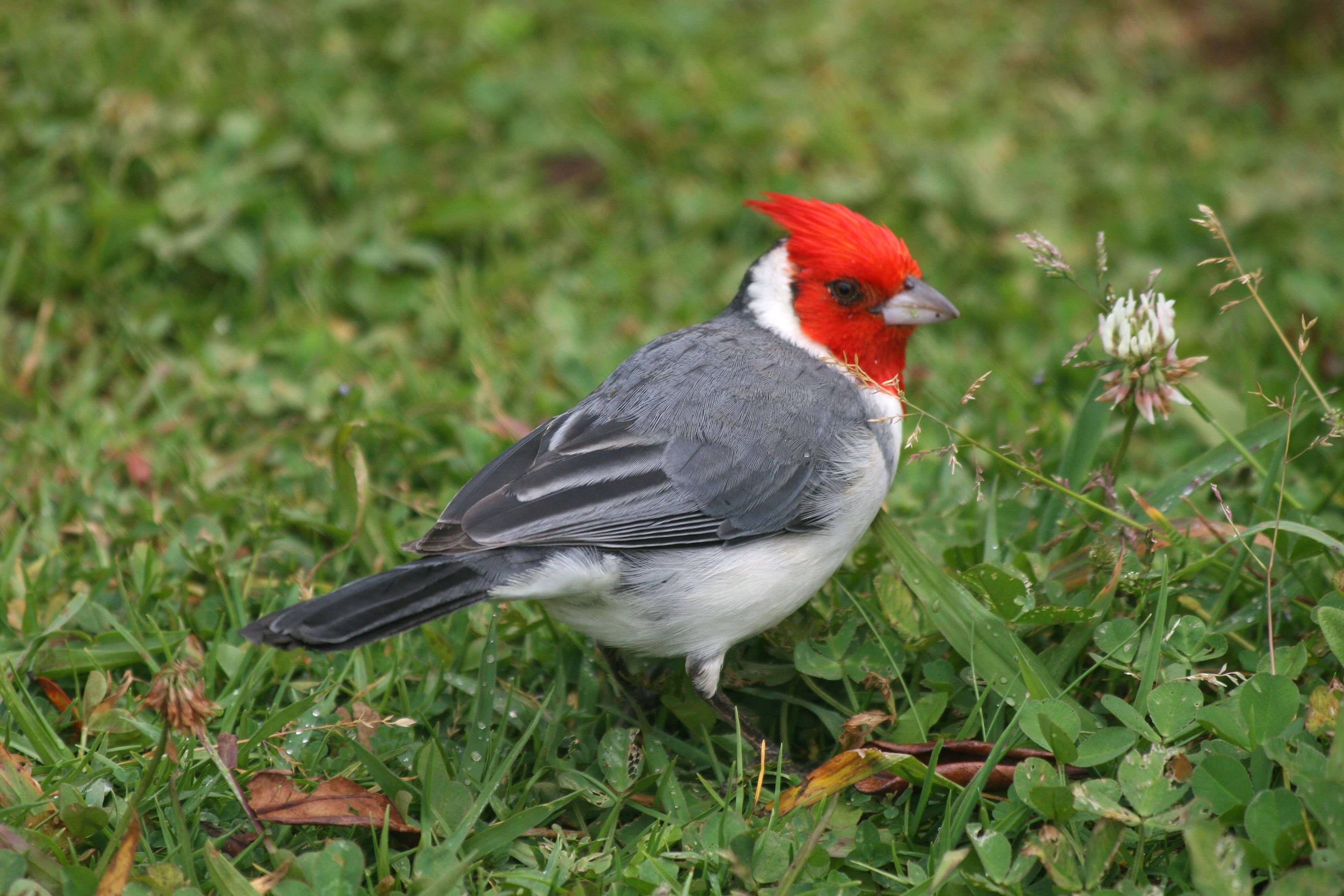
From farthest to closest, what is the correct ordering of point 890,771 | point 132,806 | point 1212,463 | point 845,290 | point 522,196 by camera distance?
point 522,196 → point 845,290 → point 1212,463 → point 890,771 → point 132,806

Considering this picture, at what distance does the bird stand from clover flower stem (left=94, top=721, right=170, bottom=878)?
338 millimetres

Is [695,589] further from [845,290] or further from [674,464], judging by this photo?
[845,290]

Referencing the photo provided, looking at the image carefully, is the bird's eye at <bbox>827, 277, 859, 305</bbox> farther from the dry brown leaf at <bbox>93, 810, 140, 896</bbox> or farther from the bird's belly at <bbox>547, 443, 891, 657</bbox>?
the dry brown leaf at <bbox>93, 810, 140, 896</bbox>

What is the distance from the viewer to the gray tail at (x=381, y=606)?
2.68 m

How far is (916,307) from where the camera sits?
3.61m

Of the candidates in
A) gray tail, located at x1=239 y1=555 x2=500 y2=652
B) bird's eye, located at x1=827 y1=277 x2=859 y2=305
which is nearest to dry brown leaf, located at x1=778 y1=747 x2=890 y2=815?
gray tail, located at x1=239 y1=555 x2=500 y2=652

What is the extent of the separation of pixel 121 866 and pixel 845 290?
2356mm

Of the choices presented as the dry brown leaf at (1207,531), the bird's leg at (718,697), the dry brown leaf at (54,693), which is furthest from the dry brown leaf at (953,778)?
the dry brown leaf at (54,693)

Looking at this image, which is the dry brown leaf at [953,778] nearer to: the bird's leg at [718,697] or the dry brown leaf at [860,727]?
the dry brown leaf at [860,727]

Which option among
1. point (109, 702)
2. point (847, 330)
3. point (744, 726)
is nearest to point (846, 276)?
point (847, 330)

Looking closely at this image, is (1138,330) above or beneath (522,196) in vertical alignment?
above

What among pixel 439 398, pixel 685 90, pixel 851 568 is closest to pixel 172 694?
pixel 851 568

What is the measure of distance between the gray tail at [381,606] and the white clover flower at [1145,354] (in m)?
1.56

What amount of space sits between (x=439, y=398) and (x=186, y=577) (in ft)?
3.84
